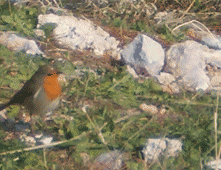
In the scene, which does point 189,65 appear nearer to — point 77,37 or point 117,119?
point 117,119

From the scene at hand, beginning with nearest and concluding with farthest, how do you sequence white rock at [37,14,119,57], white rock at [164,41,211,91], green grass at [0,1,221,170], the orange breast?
green grass at [0,1,221,170] → the orange breast → white rock at [164,41,211,91] → white rock at [37,14,119,57]

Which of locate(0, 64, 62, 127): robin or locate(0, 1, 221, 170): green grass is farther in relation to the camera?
locate(0, 64, 62, 127): robin

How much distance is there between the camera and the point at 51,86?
2.79 meters

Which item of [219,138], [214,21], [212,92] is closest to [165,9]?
[214,21]

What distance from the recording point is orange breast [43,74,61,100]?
9.09 ft

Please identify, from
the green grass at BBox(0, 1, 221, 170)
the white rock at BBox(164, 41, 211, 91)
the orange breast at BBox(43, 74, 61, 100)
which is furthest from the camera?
the white rock at BBox(164, 41, 211, 91)

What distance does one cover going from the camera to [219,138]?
2.71 metres

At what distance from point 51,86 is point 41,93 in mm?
121

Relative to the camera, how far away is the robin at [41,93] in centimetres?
279

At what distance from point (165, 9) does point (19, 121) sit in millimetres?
2890

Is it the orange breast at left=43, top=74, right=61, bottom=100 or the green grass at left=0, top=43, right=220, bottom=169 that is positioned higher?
the orange breast at left=43, top=74, right=61, bottom=100

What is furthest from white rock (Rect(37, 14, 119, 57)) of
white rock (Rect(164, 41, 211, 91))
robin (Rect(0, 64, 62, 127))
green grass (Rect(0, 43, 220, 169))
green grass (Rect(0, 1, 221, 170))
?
robin (Rect(0, 64, 62, 127))

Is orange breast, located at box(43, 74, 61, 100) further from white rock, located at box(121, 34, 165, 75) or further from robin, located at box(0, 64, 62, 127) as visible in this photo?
white rock, located at box(121, 34, 165, 75)

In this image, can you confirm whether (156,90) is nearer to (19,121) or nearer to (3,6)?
(19,121)
